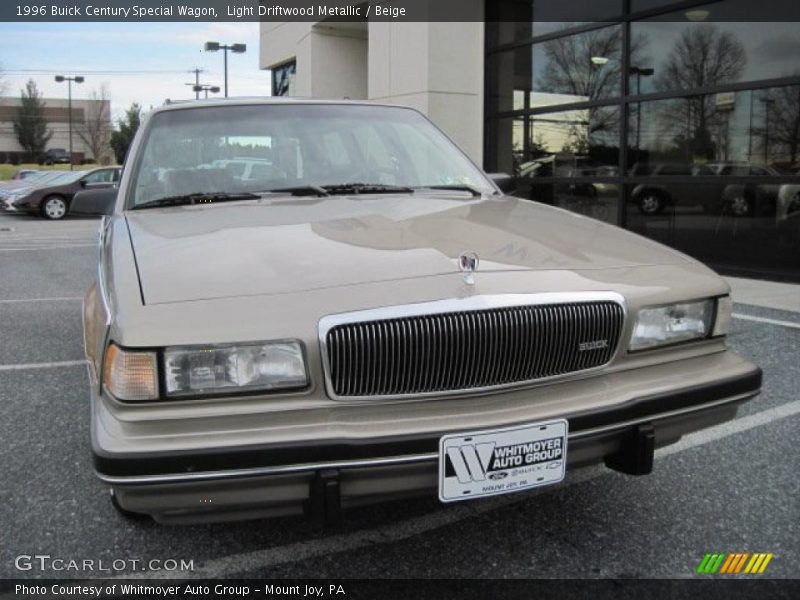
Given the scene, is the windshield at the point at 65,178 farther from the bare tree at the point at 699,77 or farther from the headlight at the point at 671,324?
the headlight at the point at 671,324

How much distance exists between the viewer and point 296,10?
19.3m

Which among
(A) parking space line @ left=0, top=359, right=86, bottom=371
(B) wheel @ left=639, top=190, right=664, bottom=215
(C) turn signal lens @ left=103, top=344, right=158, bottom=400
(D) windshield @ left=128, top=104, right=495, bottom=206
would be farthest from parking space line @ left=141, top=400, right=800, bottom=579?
(B) wheel @ left=639, top=190, right=664, bottom=215

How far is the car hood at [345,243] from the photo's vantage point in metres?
2.19

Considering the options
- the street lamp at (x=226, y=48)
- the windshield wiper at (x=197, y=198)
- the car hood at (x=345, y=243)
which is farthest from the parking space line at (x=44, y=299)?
the street lamp at (x=226, y=48)

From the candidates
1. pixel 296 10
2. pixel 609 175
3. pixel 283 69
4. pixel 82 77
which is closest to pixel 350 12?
pixel 296 10

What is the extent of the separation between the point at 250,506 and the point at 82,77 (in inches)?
2783

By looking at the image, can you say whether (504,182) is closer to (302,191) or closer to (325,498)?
(302,191)

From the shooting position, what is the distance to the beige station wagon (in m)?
1.96

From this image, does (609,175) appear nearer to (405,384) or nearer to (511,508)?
(511,508)

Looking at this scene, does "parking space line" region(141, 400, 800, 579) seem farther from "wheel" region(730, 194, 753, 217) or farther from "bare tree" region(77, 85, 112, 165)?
"bare tree" region(77, 85, 112, 165)

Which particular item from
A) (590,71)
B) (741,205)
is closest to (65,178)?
(590,71)

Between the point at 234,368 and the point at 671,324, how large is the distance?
4.71ft

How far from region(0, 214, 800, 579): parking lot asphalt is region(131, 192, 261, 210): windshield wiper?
1.18 m

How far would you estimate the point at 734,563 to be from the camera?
2475 mm
